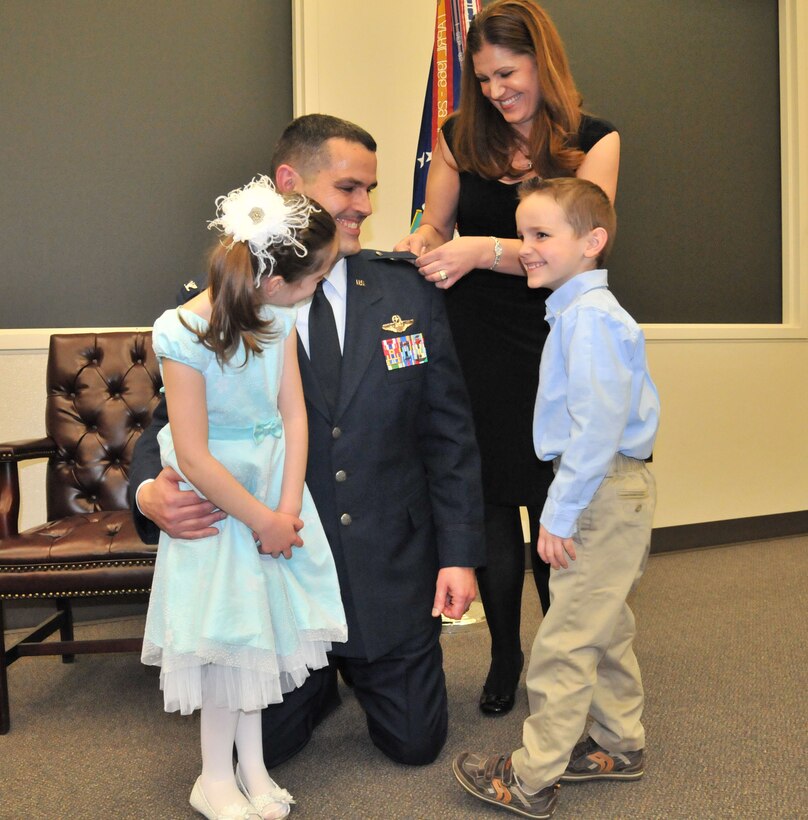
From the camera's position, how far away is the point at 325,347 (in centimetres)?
177

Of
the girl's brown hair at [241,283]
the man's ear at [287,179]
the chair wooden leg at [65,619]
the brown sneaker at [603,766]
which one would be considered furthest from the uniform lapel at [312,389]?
the chair wooden leg at [65,619]

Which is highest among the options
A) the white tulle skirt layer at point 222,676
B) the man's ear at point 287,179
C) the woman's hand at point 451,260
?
the man's ear at point 287,179

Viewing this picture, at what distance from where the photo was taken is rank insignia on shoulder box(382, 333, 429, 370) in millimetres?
1774

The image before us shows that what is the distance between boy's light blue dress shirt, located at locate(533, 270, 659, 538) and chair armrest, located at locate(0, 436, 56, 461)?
1501mm

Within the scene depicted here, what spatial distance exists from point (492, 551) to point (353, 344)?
2.41 ft

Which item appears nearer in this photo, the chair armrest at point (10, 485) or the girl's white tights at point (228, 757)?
the girl's white tights at point (228, 757)

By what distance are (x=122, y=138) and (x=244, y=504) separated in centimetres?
205

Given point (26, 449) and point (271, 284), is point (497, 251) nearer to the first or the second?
Result: point (271, 284)

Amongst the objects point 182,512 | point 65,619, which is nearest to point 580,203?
point 182,512

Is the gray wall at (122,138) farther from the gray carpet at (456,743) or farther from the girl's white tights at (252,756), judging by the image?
the girl's white tights at (252,756)

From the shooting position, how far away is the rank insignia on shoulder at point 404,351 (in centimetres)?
177

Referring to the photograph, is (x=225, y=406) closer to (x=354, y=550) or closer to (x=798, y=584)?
(x=354, y=550)

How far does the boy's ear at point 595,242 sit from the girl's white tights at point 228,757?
110 centimetres

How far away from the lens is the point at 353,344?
1749 mm
